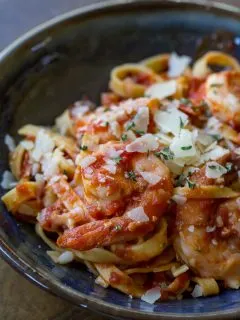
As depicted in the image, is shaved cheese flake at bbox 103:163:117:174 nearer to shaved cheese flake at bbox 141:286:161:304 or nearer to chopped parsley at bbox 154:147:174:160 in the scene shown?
chopped parsley at bbox 154:147:174:160

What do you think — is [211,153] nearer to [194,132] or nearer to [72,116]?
[194,132]

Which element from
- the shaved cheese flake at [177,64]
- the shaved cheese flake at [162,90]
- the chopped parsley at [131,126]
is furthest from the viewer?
the shaved cheese flake at [177,64]

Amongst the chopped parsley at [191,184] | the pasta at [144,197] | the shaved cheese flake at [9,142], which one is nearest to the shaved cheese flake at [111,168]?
the pasta at [144,197]

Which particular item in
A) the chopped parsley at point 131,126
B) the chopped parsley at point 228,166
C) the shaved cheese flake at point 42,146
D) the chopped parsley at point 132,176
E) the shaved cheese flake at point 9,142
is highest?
Answer: the shaved cheese flake at point 9,142

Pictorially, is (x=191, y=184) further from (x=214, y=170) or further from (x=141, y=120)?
(x=141, y=120)

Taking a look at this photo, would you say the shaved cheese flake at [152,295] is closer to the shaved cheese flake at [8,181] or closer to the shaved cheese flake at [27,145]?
the shaved cheese flake at [8,181]
